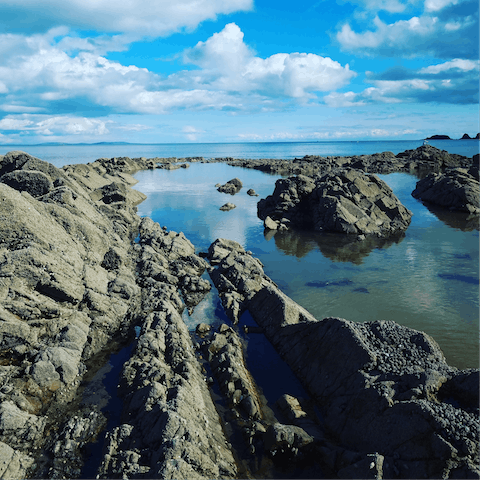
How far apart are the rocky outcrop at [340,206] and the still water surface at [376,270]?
9.00 ft

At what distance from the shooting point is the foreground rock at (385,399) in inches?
442

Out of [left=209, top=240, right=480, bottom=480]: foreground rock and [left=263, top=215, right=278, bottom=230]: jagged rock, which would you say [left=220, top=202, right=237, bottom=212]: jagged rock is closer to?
[left=263, top=215, right=278, bottom=230]: jagged rock

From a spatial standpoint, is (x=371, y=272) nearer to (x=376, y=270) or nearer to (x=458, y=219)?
(x=376, y=270)

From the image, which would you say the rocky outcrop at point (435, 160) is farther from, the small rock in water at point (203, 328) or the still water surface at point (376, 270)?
the small rock in water at point (203, 328)

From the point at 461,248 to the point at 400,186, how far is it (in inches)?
2166

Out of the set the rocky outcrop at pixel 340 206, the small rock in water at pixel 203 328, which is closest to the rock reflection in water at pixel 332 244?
the rocky outcrop at pixel 340 206

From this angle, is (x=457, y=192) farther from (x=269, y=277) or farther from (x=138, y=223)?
(x=138, y=223)

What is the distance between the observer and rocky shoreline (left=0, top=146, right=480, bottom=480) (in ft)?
38.0

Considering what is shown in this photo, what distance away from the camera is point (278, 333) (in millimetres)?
21984

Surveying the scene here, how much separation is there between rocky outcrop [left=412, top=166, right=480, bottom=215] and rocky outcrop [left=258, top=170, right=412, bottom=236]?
16862mm

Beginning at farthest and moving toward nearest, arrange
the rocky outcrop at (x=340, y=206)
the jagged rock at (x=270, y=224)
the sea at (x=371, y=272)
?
the jagged rock at (x=270, y=224) < the rocky outcrop at (x=340, y=206) < the sea at (x=371, y=272)

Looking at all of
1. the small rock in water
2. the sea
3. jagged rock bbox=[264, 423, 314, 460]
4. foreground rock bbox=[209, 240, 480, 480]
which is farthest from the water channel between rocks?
jagged rock bbox=[264, 423, 314, 460]

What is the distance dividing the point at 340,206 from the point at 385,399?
130 ft

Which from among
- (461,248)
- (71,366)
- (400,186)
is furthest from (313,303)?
(400,186)
